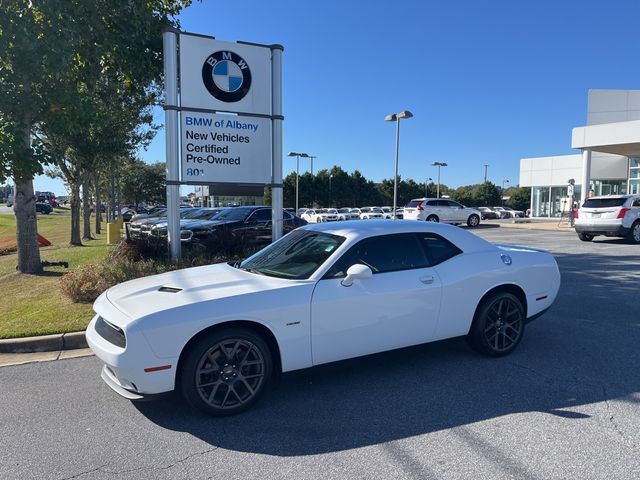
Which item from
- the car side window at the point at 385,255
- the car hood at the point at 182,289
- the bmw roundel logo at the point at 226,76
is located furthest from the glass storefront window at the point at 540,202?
the car hood at the point at 182,289

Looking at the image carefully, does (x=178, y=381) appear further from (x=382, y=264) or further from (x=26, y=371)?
(x=26, y=371)

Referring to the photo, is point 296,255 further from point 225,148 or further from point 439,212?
point 439,212

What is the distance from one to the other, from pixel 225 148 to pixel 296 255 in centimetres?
519

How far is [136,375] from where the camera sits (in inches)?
136

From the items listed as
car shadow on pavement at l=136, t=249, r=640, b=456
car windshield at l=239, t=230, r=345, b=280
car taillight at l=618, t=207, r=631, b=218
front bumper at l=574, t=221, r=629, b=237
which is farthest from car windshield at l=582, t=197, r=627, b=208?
car windshield at l=239, t=230, r=345, b=280

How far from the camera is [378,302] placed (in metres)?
4.21

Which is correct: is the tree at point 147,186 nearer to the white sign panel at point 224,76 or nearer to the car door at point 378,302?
the white sign panel at point 224,76

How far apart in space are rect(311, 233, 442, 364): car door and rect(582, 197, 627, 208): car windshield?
14947mm

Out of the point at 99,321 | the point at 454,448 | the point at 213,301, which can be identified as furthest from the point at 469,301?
the point at 99,321

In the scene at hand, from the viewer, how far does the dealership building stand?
26.4 m

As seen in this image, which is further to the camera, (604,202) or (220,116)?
(604,202)

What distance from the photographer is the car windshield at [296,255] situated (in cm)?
431

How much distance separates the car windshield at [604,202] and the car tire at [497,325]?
14012 mm

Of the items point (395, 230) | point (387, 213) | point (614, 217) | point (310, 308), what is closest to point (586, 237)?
point (614, 217)
